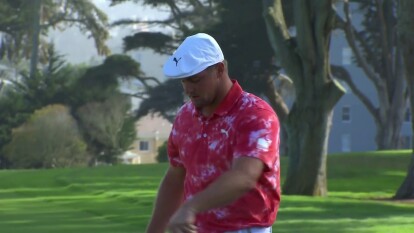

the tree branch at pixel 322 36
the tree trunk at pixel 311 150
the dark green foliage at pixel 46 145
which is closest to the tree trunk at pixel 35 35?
the dark green foliage at pixel 46 145

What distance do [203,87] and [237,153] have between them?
0.33 meters

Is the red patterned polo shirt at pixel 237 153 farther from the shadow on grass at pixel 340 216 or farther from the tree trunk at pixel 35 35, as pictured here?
the tree trunk at pixel 35 35

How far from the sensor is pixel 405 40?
24500 mm

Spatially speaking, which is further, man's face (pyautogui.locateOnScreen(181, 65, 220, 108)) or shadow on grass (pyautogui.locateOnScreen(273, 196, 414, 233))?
shadow on grass (pyautogui.locateOnScreen(273, 196, 414, 233))

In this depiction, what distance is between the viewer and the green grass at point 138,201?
16.0 m

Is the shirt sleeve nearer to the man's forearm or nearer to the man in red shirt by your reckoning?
the man in red shirt

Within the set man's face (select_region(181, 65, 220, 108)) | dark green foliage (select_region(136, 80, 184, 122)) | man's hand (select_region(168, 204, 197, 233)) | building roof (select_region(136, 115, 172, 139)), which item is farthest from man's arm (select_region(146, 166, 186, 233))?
building roof (select_region(136, 115, 172, 139))

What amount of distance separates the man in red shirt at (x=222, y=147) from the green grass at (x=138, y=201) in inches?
360

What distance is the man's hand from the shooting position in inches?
188

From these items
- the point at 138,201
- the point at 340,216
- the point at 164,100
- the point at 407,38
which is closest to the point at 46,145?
the point at 164,100

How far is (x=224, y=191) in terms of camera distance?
4957 mm

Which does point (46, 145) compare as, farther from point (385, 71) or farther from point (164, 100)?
point (385, 71)

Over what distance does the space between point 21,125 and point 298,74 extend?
95.0ft

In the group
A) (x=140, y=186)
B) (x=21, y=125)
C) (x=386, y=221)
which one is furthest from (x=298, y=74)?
(x=21, y=125)
